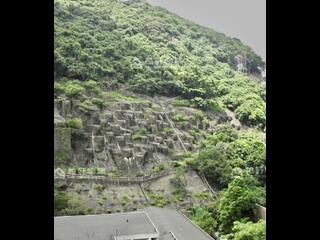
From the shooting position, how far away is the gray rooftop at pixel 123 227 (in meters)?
6.57

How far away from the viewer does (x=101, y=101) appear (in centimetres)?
1155

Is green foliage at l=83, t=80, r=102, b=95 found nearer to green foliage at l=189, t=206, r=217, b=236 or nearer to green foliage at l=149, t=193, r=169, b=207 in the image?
green foliage at l=149, t=193, r=169, b=207

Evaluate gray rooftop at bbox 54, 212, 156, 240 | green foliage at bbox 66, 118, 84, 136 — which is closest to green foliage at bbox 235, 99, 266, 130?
green foliage at bbox 66, 118, 84, 136

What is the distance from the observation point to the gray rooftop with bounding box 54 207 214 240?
21.5 feet

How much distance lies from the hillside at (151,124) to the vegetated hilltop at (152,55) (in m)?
Result: 0.04

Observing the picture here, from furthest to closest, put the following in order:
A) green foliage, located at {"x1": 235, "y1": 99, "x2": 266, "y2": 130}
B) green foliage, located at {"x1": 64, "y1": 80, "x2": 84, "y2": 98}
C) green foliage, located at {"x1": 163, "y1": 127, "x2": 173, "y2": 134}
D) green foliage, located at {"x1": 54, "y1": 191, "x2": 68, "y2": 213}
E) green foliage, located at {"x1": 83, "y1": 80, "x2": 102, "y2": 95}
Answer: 1. green foliage, located at {"x1": 235, "y1": 99, "x2": 266, "y2": 130}
2. green foliage, located at {"x1": 83, "y1": 80, "x2": 102, "y2": 95}
3. green foliage, located at {"x1": 163, "y1": 127, "x2": 173, "y2": 134}
4. green foliage, located at {"x1": 64, "y1": 80, "x2": 84, "y2": 98}
5. green foliage, located at {"x1": 54, "y1": 191, "x2": 68, "y2": 213}

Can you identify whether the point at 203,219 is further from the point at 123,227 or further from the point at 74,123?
the point at 74,123

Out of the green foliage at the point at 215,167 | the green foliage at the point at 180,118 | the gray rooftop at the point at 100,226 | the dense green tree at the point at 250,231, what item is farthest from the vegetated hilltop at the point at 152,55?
the dense green tree at the point at 250,231

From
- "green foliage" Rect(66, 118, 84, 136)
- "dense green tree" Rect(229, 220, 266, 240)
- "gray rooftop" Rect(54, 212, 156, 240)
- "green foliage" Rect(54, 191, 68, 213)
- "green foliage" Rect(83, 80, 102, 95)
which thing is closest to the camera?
"gray rooftop" Rect(54, 212, 156, 240)

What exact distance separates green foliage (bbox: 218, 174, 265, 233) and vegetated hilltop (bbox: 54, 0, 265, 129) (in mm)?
4861

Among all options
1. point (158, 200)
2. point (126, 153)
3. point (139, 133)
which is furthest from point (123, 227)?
point (139, 133)

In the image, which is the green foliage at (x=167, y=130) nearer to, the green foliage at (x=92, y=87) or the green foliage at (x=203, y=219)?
the green foliage at (x=92, y=87)

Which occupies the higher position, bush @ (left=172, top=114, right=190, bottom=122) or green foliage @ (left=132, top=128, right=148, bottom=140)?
bush @ (left=172, top=114, right=190, bottom=122)
